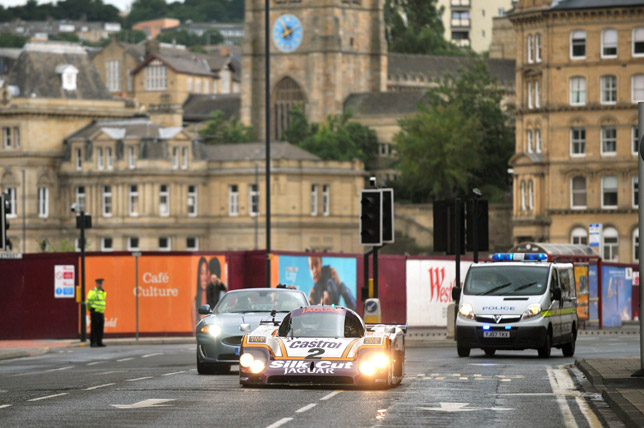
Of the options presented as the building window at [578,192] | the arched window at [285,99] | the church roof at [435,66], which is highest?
the church roof at [435,66]

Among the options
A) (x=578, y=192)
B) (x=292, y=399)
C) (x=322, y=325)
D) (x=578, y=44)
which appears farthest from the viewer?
(x=578, y=192)

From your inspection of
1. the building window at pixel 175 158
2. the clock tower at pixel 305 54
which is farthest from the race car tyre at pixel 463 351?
the clock tower at pixel 305 54

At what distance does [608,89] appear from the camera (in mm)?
97375

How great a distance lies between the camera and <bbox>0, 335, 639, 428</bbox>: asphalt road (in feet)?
65.5

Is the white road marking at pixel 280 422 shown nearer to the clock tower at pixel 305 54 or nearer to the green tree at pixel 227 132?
the green tree at pixel 227 132

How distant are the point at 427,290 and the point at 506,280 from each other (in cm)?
2090

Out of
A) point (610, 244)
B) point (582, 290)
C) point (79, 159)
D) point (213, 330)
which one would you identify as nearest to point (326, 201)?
point (79, 159)

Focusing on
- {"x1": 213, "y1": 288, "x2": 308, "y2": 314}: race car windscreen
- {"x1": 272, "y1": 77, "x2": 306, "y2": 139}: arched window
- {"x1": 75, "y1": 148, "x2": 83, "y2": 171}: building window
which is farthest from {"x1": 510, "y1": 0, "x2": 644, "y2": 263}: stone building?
{"x1": 213, "y1": 288, "x2": 308, "y2": 314}: race car windscreen

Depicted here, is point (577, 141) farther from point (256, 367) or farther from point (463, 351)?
point (256, 367)

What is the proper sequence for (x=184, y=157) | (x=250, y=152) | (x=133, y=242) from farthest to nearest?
1. (x=250, y=152)
2. (x=184, y=157)
3. (x=133, y=242)

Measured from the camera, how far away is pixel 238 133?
156 m

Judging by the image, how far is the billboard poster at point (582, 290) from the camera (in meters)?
54.8

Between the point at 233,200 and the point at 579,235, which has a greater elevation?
the point at 233,200

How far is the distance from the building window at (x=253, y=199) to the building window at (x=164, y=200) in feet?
19.0
